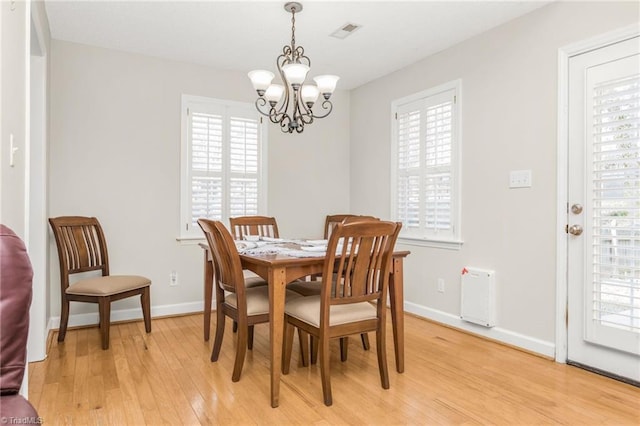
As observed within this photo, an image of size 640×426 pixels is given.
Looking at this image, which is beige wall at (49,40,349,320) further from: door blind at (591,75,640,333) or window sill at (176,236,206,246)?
door blind at (591,75,640,333)

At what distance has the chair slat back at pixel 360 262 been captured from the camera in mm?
2102

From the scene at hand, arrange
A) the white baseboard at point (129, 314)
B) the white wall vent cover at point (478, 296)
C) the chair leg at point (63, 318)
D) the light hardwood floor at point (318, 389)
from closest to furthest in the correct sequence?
1. the light hardwood floor at point (318, 389)
2. the chair leg at point (63, 318)
3. the white wall vent cover at point (478, 296)
4. the white baseboard at point (129, 314)

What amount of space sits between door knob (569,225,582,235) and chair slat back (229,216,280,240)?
229cm

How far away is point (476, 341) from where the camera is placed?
322 centimetres

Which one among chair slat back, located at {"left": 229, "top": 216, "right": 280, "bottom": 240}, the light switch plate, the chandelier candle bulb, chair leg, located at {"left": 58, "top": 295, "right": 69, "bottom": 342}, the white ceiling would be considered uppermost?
the white ceiling

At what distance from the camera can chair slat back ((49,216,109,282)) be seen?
3186 mm

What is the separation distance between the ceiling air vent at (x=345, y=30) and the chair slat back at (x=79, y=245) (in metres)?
2.54

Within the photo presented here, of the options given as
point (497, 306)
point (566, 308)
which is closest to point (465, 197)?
point (497, 306)

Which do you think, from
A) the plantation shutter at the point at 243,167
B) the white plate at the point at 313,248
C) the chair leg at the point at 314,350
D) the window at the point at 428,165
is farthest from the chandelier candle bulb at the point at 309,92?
the chair leg at the point at 314,350

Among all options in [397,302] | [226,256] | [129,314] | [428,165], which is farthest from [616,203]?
[129,314]

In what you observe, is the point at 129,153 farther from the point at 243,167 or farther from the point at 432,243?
the point at 432,243

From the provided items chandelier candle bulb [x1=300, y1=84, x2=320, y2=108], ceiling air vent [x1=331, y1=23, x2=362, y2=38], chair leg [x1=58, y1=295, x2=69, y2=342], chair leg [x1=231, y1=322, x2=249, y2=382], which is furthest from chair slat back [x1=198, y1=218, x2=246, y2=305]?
ceiling air vent [x1=331, y1=23, x2=362, y2=38]

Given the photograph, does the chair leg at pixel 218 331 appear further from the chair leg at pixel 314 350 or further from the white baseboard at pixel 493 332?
the white baseboard at pixel 493 332

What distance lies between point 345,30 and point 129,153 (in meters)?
2.20
